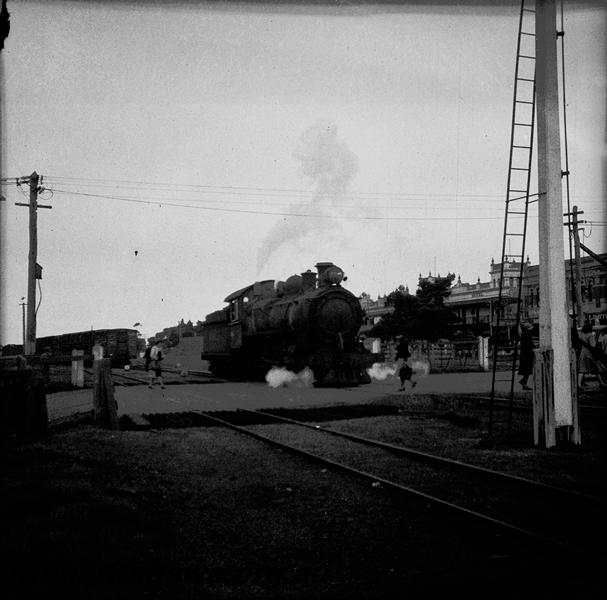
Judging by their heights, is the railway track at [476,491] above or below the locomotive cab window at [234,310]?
below

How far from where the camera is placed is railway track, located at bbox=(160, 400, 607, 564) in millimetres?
4516

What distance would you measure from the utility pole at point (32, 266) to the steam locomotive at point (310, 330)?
22.6 ft

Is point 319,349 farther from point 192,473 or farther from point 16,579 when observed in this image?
point 16,579

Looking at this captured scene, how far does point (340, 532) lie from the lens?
15.7 ft

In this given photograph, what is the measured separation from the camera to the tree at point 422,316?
1400 inches

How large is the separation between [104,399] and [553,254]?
754cm

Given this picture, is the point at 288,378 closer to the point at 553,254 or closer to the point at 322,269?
the point at 322,269

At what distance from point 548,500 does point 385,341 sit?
35589mm

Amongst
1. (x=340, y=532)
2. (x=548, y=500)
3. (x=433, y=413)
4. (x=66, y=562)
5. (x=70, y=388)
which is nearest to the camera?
(x=66, y=562)

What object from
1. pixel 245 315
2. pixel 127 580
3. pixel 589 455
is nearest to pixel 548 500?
pixel 589 455

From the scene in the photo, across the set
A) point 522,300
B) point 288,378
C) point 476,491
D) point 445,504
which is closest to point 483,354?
point 522,300

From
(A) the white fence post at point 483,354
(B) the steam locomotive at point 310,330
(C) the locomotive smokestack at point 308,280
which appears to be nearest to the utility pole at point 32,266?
(B) the steam locomotive at point 310,330

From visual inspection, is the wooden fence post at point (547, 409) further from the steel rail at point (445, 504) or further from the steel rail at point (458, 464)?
the steel rail at point (445, 504)

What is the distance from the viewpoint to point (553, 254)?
331 inches
